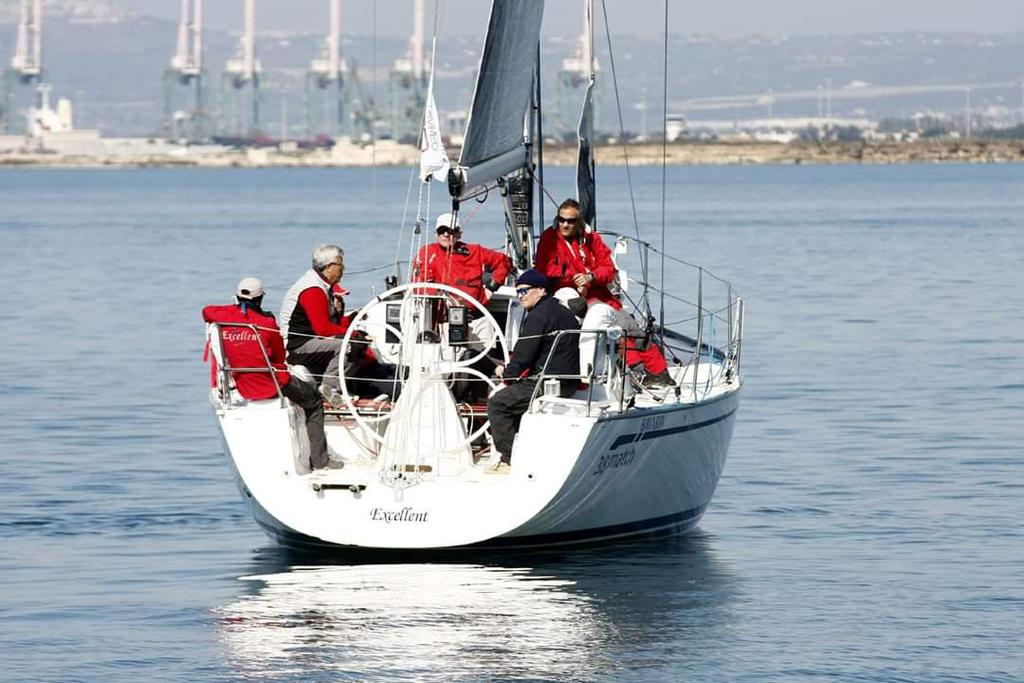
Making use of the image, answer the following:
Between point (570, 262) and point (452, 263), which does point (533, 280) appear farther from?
point (570, 262)

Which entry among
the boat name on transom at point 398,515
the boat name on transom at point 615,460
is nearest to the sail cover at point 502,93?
the boat name on transom at point 615,460

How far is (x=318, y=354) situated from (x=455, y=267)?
1.04 m

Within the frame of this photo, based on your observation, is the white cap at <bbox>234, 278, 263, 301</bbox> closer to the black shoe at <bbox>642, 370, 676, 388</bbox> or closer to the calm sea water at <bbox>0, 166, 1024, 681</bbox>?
the calm sea water at <bbox>0, 166, 1024, 681</bbox>

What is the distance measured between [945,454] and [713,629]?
703 cm

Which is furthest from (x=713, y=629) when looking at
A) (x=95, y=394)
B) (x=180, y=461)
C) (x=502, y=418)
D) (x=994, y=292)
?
(x=994, y=292)

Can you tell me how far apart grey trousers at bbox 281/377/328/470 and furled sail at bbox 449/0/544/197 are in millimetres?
1527

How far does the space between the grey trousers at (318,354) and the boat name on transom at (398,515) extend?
1.31 meters

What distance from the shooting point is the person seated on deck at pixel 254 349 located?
11.9 meters

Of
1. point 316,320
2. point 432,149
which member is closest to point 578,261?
point 316,320

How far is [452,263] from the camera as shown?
1278cm

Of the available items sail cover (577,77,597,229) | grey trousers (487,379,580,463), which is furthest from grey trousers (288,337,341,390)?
sail cover (577,77,597,229)

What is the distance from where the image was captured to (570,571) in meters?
12.1

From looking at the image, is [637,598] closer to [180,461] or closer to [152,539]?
[152,539]

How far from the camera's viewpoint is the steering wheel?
11816 mm
